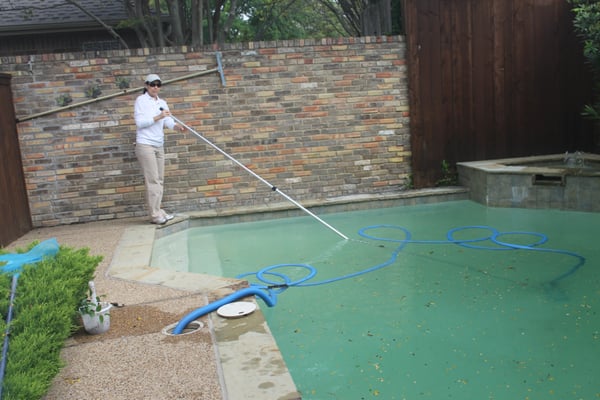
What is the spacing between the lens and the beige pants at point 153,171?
5.26m

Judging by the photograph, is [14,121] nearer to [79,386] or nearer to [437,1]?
[79,386]

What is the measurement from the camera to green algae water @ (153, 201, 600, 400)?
2428 mm

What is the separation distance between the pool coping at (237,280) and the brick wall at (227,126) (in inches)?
12.9

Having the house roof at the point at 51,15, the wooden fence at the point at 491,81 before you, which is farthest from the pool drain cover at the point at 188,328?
the house roof at the point at 51,15

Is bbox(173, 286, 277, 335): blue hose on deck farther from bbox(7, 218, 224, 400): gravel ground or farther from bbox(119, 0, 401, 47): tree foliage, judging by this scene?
bbox(119, 0, 401, 47): tree foliage

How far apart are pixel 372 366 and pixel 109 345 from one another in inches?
47.8

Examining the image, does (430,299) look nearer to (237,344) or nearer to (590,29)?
(237,344)

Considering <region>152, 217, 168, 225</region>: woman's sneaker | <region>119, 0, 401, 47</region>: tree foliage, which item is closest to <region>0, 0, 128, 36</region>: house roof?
<region>119, 0, 401, 47</region>: tree foliage

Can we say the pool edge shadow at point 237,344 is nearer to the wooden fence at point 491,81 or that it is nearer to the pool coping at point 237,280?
the pool coping at point 237,280

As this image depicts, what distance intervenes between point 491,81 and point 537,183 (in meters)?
1.54

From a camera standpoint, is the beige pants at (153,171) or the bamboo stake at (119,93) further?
the bamboo stake at (119,93)

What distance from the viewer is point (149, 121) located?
16.8 ft

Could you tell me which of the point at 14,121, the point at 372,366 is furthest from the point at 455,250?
the point at 14,121

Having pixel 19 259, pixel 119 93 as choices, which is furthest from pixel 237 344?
pixel 119 93
